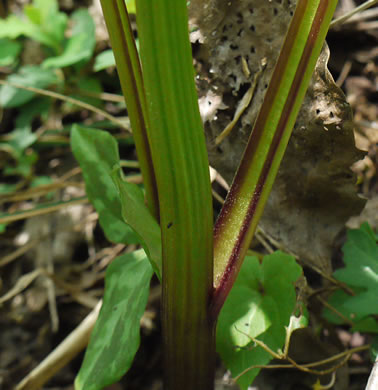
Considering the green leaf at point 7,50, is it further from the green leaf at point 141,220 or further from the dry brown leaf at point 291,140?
the green leaf at point 141,220

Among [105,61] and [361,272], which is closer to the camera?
[361,272]

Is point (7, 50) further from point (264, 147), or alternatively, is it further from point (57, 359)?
point (264, 147)

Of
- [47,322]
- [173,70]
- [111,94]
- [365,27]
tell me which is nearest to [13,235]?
[47,322]

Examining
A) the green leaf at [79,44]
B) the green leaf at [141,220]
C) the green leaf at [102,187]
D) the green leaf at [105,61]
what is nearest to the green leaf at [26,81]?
the green leaf at [79,44]

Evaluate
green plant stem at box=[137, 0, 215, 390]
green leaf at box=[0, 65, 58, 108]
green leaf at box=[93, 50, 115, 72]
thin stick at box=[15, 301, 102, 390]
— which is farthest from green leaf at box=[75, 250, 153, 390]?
green leaf at box=[0, 65, 58, 108]

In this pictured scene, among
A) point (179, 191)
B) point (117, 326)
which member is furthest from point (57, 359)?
point (179, 191)

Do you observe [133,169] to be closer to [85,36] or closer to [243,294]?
[85,36]
